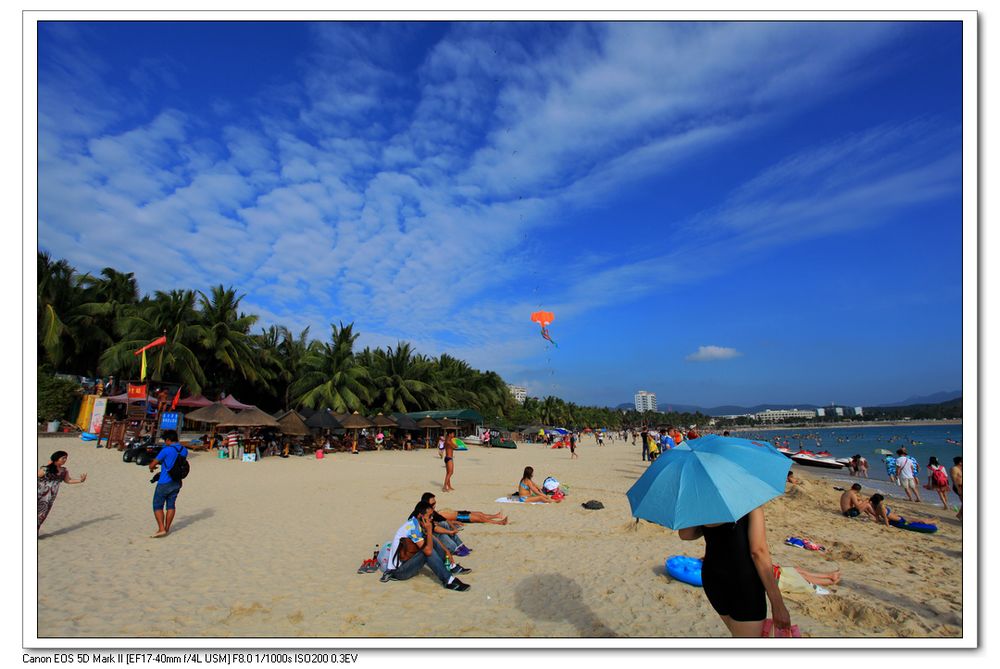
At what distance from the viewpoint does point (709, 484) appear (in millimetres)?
2635

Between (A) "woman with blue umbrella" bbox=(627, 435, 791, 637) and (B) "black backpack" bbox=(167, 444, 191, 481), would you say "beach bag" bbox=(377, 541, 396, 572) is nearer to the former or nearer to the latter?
(B) "black backpack" bbox=(167, 444, 191, 481)

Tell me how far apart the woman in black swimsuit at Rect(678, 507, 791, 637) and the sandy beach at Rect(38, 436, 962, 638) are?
2.00 meters

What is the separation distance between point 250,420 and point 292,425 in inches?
88.1

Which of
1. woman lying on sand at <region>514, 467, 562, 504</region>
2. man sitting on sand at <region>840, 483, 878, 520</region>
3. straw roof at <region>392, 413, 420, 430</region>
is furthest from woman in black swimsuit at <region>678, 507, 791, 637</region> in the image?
straw roof at <region>392, 413, 420, 430</region>

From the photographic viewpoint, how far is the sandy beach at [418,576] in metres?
4.42

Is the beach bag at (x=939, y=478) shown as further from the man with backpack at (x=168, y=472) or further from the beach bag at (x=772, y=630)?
the man with backpack at (x=168, y=472)

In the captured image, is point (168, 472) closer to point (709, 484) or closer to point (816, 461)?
point (709, 484)

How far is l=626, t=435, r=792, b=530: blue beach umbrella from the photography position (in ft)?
8.34

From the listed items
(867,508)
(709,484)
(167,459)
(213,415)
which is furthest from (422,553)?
(213,415)

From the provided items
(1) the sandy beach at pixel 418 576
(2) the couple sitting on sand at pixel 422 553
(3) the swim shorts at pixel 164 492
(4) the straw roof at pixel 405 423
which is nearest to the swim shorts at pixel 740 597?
(1) the sandy beach at pixel 418 576

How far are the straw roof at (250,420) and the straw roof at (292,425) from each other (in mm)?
951

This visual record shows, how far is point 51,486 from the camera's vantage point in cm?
635

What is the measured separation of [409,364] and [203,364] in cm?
1546
